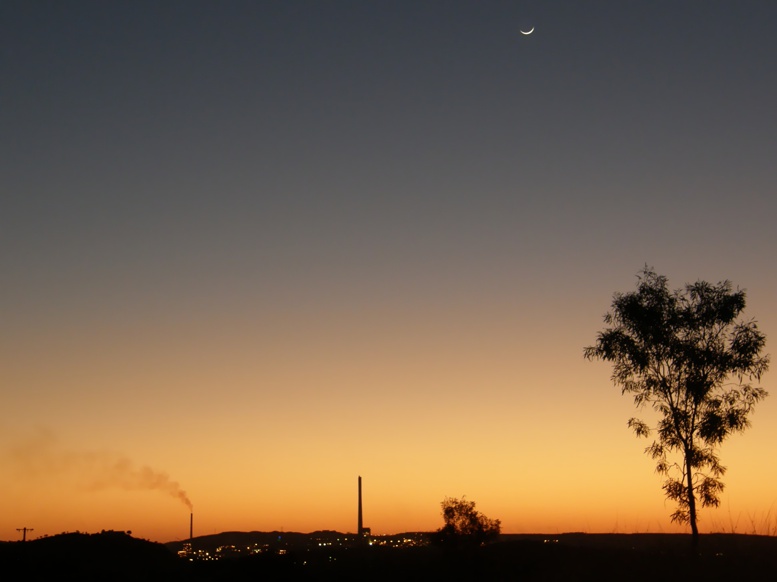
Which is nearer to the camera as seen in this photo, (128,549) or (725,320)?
(725,320)

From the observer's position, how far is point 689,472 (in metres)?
42.3

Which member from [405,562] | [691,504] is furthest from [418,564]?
[691,504]

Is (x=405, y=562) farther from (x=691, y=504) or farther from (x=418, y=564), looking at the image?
(x=691, y=504)

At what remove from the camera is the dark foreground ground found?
121 ft

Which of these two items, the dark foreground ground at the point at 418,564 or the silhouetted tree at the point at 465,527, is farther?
the silhouetted tree at the point at 465,527

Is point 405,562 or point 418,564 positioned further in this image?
point 405,562

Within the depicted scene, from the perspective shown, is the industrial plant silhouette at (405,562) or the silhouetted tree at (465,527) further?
the silhouetted tree at (465,527)

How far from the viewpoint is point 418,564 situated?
4306 centimetres

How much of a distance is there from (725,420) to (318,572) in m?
22.2

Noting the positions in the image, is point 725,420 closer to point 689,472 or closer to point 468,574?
point 689,472

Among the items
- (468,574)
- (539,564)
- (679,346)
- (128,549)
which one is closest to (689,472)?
(679,346)

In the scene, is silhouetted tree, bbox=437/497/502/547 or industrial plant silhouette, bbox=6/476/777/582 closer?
industrial plant silhouette, bbox=6/476/777/582

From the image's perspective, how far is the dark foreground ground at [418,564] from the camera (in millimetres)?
37031

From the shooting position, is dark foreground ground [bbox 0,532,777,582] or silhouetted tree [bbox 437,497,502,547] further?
silhouetted tree [bbox 437,497,502,547]
